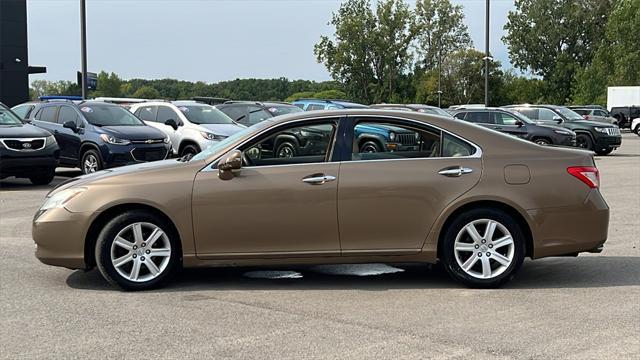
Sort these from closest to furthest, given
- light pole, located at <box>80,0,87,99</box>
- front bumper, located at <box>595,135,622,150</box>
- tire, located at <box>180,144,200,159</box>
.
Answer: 1. tire, located at <box>180,144,200,159</box>
2. light pole, located at <box>80,0,87,99</box>
3. front bumper, located at <box>595,135,622,150</box>

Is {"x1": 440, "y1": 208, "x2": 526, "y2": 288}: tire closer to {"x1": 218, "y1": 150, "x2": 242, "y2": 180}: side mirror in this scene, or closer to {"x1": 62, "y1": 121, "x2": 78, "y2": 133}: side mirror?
{"x1": 218, "y1": 150, "x2": 242, "y2": 180}: side mirror

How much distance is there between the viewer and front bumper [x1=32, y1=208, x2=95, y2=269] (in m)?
6.38

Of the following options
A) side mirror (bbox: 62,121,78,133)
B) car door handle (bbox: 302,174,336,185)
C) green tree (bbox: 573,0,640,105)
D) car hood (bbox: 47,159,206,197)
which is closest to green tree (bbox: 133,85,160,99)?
green tree (bbox: 573,0,640,105)

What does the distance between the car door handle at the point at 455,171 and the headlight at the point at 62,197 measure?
303cm

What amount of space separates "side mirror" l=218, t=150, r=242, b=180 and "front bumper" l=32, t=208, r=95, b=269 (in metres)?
1.16

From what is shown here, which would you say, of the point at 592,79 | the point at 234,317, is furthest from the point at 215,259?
the point at 592,79

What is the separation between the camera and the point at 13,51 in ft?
129

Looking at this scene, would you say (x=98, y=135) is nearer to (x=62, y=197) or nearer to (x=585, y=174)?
(x=62, y=197)

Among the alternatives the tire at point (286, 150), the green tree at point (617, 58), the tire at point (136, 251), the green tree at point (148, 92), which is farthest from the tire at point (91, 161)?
the green tree at point (148, 92)

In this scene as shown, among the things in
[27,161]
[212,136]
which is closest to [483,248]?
[27,161]

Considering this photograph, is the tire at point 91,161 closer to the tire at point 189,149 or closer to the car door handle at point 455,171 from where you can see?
the tire at point 189,149

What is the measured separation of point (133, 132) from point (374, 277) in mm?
10107

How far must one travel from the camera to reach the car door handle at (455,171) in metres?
6.46

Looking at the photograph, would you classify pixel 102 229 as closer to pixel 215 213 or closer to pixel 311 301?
pixel 215 213
